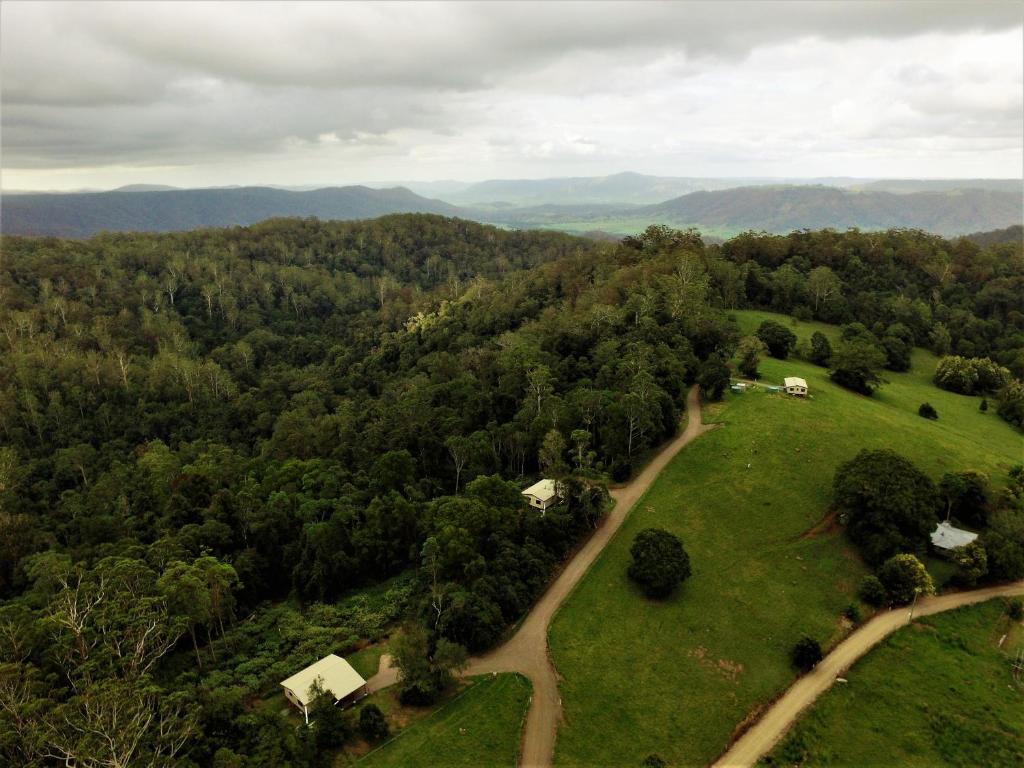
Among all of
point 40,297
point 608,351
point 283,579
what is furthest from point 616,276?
point 40,297

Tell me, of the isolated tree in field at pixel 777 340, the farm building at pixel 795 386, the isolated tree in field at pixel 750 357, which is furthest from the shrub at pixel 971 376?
the farm building at pixel 795 386

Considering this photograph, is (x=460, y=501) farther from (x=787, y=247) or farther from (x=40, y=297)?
(x=40, y=297)

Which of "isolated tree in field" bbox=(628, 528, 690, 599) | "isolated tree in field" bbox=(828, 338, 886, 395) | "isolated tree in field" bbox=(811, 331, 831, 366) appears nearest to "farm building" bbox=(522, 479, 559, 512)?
"isolated tree in field" bbox=(628, 528, 690, 599)

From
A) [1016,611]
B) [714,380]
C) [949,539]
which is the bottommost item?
[1016,611]

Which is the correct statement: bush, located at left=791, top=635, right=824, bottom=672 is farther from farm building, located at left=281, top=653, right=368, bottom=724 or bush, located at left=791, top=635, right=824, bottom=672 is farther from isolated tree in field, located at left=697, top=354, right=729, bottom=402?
isolated tree in field, located at left=697, top=354, right=729, bottom=402

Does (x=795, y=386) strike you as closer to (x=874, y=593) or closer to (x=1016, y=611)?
(x=874, y=593)

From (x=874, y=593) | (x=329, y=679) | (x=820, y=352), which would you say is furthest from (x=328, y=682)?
(x=820, y=352)
